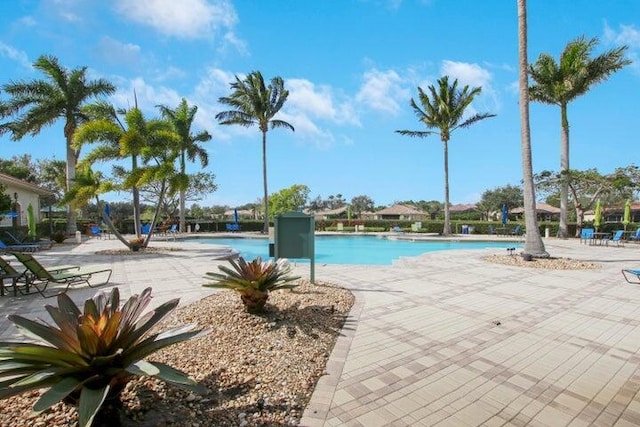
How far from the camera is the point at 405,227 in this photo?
3400cm

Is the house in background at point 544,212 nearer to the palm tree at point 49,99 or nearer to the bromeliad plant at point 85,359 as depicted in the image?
the palm tree at point 49,99

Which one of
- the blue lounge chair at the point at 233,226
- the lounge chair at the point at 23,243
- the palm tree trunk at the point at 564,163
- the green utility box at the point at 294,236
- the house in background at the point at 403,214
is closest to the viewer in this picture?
the green utility box at the point at 294,236

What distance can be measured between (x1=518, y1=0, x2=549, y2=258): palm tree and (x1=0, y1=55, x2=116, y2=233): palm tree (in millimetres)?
23717

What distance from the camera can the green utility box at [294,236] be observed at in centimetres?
695

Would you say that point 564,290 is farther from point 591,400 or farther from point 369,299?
point 591,400

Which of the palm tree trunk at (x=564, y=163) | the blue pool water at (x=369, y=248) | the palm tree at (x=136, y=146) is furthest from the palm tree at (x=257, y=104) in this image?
the palm tree trunk at (x=564, y=163)

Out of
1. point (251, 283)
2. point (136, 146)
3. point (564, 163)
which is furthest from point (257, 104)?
point (251, 283)

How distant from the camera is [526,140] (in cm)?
1146

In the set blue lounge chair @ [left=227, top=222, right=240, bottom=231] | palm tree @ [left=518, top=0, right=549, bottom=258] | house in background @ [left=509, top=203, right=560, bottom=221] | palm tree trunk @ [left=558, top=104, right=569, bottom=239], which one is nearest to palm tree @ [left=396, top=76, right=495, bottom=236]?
palm tree trunk @ [left=558, top=104, right=569, bottom=239]

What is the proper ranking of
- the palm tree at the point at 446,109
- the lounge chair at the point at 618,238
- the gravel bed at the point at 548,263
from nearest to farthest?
the gravel bed at the point at 548,263, the lounge chair at the point at 618,238, the palm tree at the point at 446,109

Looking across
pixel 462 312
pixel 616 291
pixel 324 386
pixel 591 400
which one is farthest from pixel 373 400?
pixel 616 291

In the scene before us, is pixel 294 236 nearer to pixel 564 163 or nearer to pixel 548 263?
pixel 548 263

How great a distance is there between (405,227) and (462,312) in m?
28.8

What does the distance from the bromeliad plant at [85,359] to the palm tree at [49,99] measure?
928 inches
